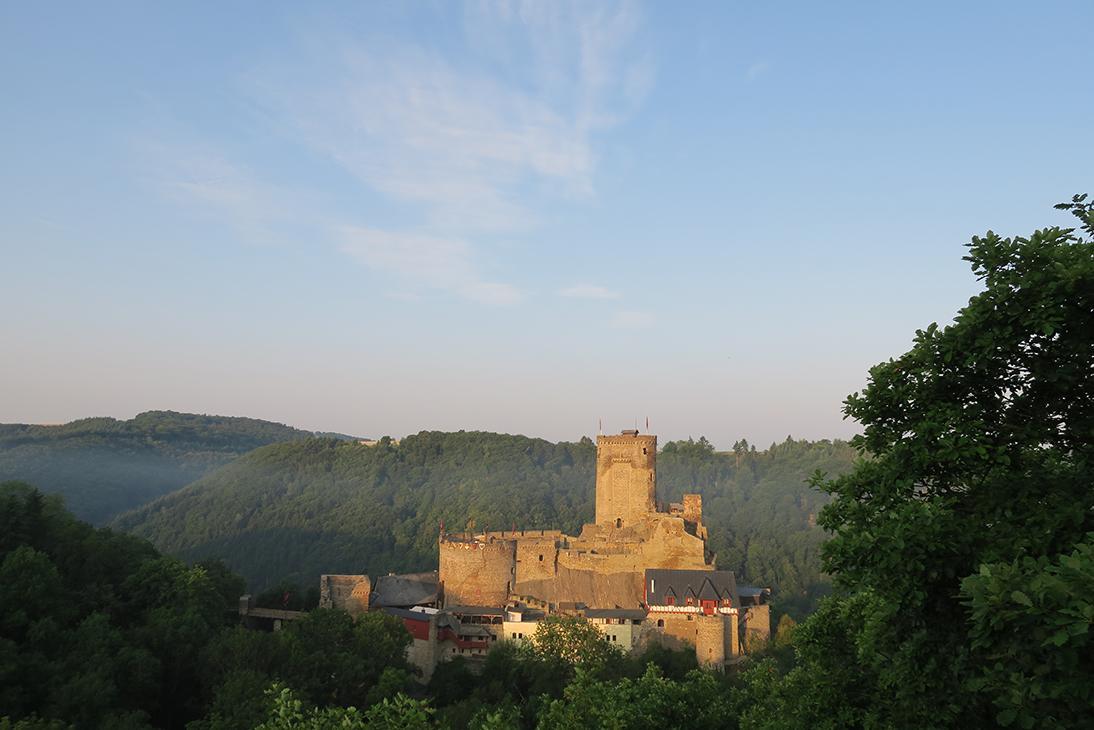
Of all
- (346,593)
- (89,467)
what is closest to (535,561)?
(346,593)

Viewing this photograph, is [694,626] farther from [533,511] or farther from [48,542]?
[533,511]

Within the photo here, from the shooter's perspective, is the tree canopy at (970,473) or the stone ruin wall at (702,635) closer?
the tree canopy at (970,473)

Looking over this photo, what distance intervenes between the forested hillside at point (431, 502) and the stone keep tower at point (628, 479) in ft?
95.5

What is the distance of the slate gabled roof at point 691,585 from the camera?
48.8 metres

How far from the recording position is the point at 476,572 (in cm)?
5366

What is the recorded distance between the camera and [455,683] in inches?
1593

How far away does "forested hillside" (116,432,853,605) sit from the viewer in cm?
10275

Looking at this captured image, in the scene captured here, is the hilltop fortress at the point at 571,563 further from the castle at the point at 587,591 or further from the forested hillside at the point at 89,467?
the forested hillside at the point at 89,467

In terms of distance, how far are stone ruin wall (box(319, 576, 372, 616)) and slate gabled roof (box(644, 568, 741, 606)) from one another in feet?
53.5

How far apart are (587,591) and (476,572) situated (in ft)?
23.6

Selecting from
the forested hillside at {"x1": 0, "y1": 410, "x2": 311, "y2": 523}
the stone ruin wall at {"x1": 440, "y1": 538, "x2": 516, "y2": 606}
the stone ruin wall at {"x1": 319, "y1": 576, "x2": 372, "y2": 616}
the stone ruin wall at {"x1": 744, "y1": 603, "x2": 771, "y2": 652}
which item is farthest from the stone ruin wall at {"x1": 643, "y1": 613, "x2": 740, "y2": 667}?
the forested hillside at {"x1": 0, "y1": 410, "x2": 311, "y2": 523}

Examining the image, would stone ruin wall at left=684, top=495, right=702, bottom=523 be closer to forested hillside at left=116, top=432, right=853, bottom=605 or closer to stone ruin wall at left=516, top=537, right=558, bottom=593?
stone ruin wall at left=516, top=537, right=558, bottom=593

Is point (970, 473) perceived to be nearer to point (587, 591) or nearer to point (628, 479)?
point (587, 591)

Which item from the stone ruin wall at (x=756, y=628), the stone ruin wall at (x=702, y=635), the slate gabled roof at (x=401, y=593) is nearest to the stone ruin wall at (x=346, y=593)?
the slate gabled roof at (x=401, y=593)
